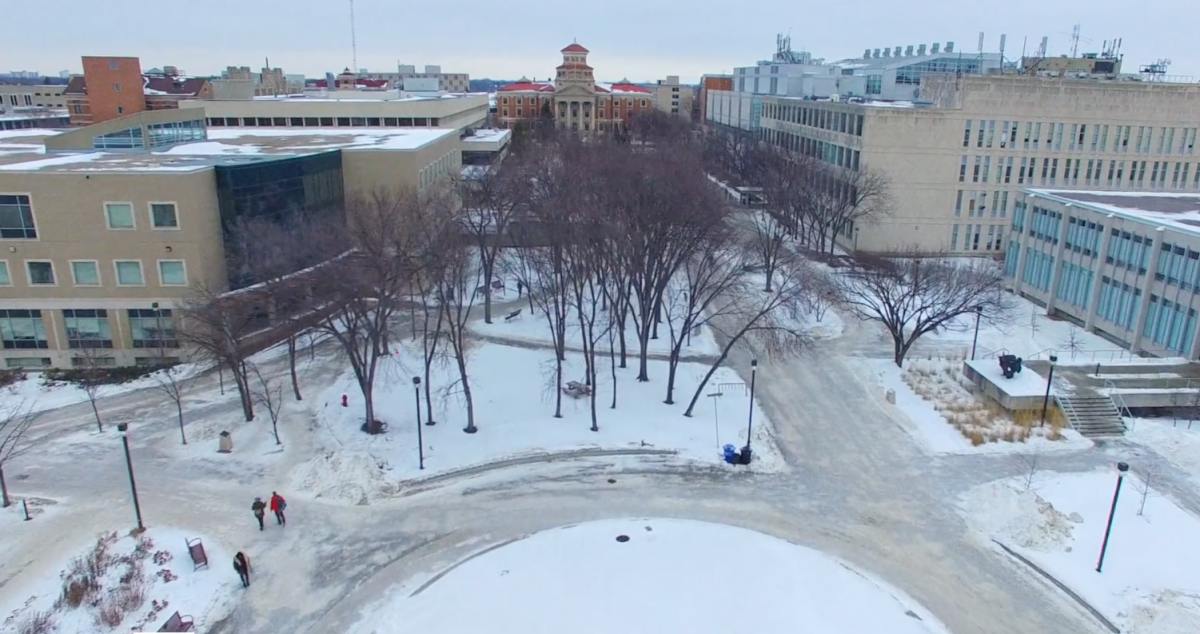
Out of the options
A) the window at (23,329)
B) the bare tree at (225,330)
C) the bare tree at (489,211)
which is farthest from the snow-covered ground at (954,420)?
the window at (23,329)

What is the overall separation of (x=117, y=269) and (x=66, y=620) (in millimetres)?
20113

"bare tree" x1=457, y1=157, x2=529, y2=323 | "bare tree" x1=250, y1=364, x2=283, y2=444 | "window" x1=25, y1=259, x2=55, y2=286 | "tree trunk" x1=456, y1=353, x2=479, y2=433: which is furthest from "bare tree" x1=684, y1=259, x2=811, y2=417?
"window" x1=25, y1=259, x2=55, y2=286

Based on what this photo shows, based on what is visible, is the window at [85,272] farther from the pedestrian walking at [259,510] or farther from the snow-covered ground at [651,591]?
the snow-covered ground at [651,591]

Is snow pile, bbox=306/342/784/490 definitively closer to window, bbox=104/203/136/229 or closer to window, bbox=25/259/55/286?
window, bbox=104/203/136/229

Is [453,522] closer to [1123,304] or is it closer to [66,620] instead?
[66,620]

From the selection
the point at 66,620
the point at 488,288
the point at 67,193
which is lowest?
the point at 66,620

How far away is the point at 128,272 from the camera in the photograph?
32.8m

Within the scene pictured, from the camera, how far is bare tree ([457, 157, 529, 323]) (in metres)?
36.0

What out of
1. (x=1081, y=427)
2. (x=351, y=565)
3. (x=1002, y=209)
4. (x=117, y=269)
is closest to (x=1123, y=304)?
(x=1081, y=427)

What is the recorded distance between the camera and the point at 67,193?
31.5 m

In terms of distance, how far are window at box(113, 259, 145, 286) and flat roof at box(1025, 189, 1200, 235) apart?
144 ft

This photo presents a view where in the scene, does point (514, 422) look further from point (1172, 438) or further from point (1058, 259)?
point (1058, 259)

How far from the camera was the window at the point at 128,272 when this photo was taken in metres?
32.6

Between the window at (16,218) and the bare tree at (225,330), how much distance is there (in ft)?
25.6
